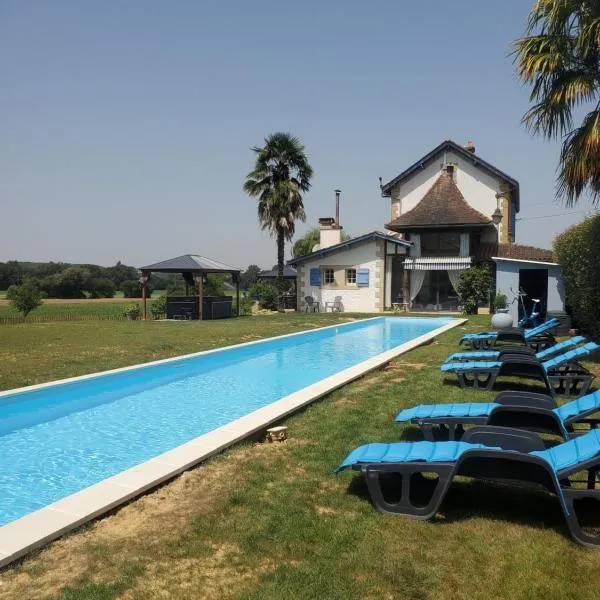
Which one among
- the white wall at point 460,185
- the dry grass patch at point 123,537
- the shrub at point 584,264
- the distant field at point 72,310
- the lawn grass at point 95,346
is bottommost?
the distant field at point 72,310

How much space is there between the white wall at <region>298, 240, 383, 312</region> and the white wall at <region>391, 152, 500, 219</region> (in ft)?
18.9

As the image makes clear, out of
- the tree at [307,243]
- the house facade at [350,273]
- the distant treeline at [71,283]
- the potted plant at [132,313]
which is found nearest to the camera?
the potted plant at [132,313]

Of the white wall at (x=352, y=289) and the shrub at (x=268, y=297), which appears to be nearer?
the white wall at (x=352, y=289)

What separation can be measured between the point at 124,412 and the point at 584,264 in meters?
11.0

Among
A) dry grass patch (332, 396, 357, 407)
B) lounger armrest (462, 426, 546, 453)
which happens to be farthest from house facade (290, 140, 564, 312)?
lounger armrest (462, 426, 546, 453)

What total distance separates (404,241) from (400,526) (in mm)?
29164

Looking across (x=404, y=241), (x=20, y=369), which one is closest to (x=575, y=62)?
(x=20, y=369)

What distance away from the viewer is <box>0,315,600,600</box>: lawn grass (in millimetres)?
3248

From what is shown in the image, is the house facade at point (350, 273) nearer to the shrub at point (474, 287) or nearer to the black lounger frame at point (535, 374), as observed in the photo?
the shrub at point (474, 287)

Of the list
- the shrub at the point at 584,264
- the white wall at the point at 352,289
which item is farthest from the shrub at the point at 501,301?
the white wall at the point at 352,289

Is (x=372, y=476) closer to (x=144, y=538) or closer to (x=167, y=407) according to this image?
(x=144, y=538)

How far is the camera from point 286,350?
16625mm

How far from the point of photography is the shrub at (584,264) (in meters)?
12.1

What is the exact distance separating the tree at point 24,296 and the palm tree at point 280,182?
14532 mm
